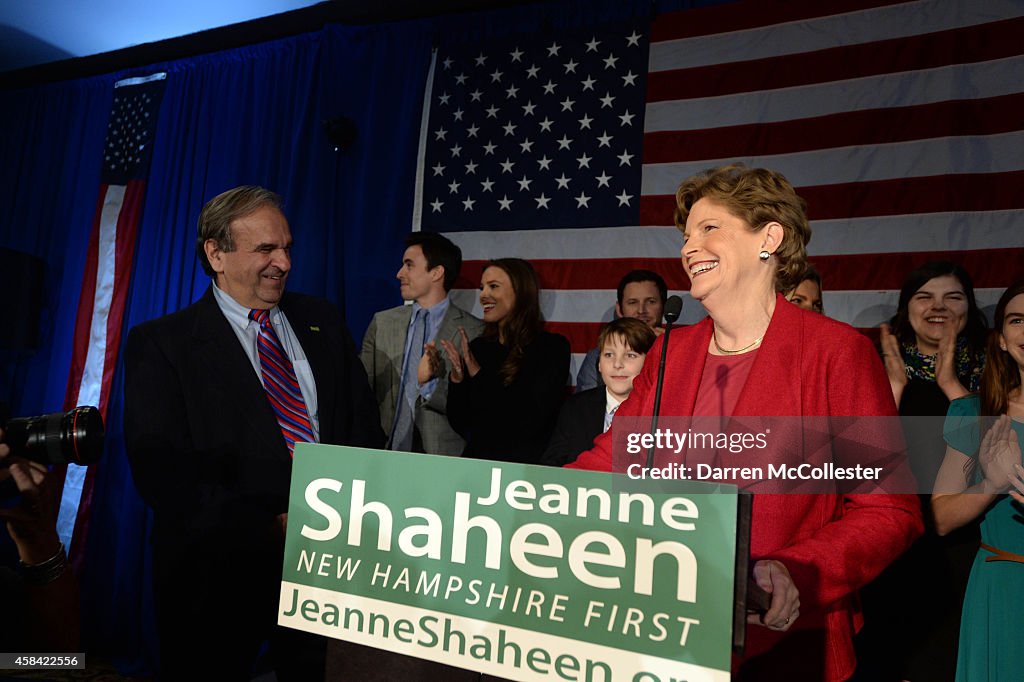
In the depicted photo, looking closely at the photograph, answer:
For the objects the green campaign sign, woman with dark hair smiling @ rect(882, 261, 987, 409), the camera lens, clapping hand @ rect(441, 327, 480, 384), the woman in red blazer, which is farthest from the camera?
clapping hand @ rect(441, 327, 480, 384)

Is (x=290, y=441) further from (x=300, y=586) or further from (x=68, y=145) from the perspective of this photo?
(x=68, y=145)

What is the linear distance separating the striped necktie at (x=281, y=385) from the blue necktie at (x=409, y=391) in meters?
1.11

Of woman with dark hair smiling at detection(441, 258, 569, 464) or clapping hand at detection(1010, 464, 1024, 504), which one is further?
woman with dark hair smiling at detection(441, 258, 569, 464)

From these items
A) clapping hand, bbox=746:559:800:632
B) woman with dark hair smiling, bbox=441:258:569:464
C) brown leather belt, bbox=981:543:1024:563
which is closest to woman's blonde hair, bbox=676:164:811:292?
clapping hand, bbox=746:559:800:632

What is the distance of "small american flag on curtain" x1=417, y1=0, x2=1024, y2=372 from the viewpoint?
10.3ft

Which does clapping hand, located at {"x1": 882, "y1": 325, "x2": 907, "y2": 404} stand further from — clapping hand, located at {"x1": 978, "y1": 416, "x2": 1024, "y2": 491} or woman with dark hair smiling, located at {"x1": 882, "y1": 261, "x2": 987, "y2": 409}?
clapping hand, located at {"x1": 978, "y1": 416, "x2": 1024, "y2": 491}

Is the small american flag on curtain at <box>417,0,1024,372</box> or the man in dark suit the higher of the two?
the small american flag on curtain at <box>417,0,1024,372</box>

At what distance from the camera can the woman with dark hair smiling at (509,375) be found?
312 centimetres

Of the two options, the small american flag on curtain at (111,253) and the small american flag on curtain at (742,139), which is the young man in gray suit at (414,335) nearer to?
Answer: the small american flag on curtain at (742,139)

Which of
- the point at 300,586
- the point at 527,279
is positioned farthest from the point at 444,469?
the point at 527,279

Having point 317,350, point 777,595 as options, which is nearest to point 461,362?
point 317,350

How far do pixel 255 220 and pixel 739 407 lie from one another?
66.6 inches

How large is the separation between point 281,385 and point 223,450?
0.28m

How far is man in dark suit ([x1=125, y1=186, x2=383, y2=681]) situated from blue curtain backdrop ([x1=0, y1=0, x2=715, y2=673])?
1732 mm
